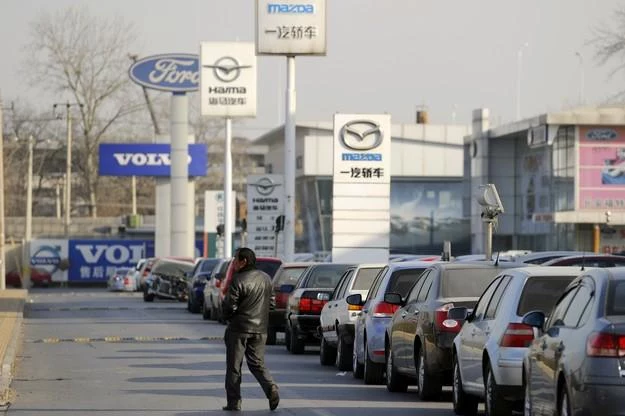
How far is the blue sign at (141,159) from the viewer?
79.1m

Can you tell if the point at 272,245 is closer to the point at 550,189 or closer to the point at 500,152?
the point at 550,189

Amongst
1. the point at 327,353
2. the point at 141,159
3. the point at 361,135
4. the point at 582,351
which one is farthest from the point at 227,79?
the point at 582,351

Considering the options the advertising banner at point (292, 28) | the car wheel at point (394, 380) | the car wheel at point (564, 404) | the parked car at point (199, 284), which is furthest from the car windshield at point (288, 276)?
the car wheel at point (564, 404)

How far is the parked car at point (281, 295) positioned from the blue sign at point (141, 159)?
158 ft

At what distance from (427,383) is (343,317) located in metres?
5.46

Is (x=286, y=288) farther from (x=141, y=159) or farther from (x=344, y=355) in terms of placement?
(x=141, y=159)

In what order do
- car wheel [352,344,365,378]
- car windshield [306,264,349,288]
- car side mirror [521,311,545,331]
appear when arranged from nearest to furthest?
car side mirror [521,311,545,331], car wheel [352,344,365,378], car windshield [306,264,349,288]

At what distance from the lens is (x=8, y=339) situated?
2767 cm

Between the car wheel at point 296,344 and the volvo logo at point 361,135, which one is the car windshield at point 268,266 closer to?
the volvo logo at point 361,135

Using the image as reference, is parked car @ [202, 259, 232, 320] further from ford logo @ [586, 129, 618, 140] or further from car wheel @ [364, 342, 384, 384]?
ford logo @ [586, 129, 618, 140]

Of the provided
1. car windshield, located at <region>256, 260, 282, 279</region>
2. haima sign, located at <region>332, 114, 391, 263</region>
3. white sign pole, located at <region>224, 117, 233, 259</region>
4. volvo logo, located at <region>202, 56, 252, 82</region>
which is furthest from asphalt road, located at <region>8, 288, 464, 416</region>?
volvo logo, located at <region>202, 56, 252, 82</region>

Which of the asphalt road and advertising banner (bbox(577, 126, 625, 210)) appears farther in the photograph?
advertising banner (bbox(577, 126, 625, 210))

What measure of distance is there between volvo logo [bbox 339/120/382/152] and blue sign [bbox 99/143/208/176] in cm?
4107

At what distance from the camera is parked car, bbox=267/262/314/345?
2933cm
